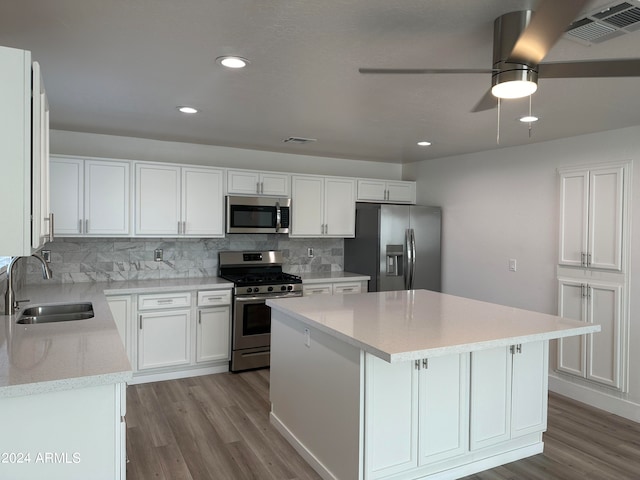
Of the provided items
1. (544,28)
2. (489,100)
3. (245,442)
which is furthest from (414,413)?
(544,28)

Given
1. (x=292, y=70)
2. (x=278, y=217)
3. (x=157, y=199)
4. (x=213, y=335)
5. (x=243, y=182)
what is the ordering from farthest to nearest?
(x=278, y=217)
(x=243, y=182)
(x=213, y=335)
(x=157, y=199)
(x=292, y=70)

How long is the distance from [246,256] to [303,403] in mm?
2441

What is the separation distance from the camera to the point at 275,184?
4.98 meters

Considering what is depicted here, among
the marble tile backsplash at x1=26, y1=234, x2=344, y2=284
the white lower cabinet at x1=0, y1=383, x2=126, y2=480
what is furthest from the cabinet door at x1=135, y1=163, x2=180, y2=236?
the white lower cabinet at x1=0, y1=383, x2=126, y2=480

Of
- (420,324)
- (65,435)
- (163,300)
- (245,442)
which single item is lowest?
(245,442)

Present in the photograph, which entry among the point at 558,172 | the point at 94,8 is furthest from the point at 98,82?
the point at 558,172

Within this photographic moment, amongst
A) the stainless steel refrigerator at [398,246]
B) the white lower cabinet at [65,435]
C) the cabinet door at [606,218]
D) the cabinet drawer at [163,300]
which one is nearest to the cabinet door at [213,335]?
the cabinet drawer at [163,300]

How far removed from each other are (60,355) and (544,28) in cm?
222

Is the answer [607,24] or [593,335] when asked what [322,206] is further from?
[607,24]

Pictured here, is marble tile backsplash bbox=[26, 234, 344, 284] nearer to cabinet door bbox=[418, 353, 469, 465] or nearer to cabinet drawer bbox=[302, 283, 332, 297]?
cabinet drawer bbox=[302, 283, 332, 297]

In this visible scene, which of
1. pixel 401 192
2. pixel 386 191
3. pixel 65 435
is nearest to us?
pixel 65 435

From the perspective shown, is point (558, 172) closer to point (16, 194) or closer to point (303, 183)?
point (303, 183)

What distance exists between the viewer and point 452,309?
311cm

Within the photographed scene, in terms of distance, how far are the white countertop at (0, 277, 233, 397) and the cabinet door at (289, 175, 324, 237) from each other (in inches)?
97.3
